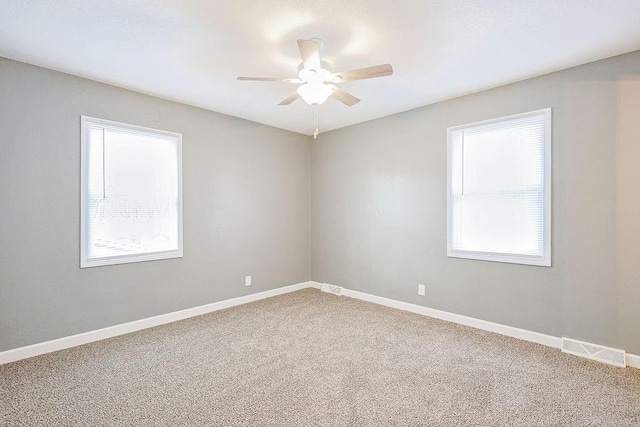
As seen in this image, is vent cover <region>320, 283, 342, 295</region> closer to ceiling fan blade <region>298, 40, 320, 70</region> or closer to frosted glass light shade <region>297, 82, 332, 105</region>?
frosted glass light shade <region>297, 82, 332, 105</region>

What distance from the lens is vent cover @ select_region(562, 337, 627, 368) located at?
247 cm

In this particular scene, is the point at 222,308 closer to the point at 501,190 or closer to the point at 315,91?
the point at 315,91

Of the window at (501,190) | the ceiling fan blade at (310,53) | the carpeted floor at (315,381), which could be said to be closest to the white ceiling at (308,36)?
the ceiling fan blade at (310,53)

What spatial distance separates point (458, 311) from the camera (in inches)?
136

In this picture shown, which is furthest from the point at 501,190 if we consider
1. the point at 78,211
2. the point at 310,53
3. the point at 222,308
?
the point at 78,211

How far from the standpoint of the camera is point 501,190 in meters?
3.13

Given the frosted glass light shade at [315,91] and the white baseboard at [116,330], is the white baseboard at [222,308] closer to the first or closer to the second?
the white baseboard at [116,330]

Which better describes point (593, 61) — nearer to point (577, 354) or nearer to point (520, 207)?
point (520, 207)

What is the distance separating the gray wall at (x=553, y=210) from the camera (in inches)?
97.8

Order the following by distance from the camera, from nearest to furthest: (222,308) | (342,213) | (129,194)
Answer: (129,194) → (222,308) → (342,213)

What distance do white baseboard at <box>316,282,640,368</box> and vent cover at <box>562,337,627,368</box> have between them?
0.17 feet

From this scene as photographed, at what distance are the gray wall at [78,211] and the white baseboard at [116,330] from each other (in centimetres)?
6

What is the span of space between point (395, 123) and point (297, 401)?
3.32 meters

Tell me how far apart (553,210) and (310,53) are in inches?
101
